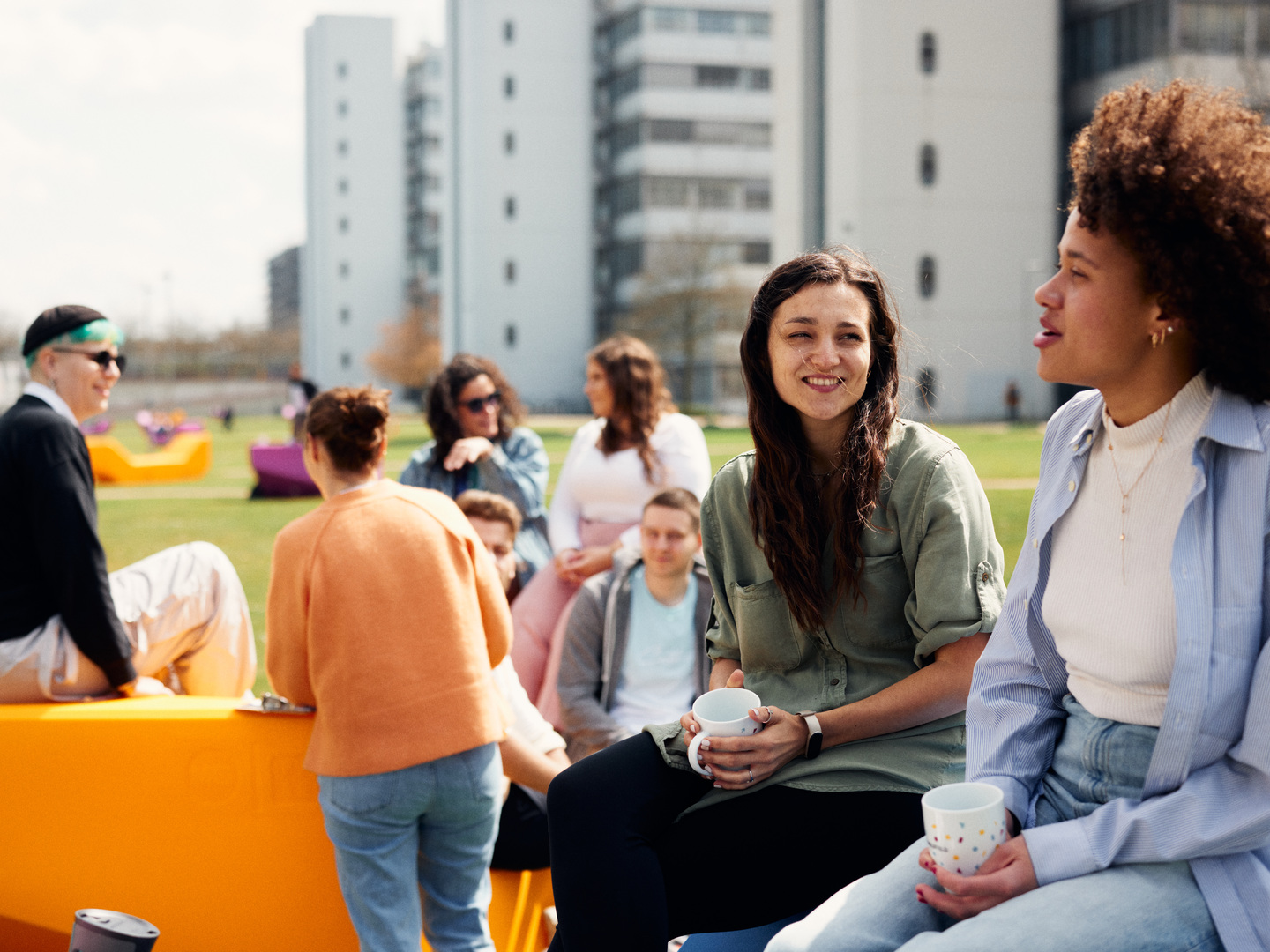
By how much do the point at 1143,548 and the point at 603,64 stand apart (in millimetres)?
71434

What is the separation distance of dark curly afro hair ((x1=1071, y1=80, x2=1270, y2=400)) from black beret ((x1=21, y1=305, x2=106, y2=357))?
3.43m

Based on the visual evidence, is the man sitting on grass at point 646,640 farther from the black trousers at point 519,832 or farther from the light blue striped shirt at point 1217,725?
the light blue striped shirt at point 1217,725

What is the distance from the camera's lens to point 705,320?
181 feet

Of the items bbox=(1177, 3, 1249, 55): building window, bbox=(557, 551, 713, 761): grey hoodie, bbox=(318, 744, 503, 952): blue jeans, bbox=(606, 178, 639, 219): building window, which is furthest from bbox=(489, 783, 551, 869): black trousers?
bbox=(606, 178, 639, 219): building window

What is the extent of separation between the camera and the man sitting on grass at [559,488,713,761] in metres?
4.28

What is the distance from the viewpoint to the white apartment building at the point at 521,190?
6569 cm

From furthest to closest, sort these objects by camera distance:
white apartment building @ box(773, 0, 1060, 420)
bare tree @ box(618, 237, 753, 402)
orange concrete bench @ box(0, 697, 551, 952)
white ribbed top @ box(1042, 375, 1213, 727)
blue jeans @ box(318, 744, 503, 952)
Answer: bare tree @ box(618, 237, 753, 402) < white apartment building @ box(773, 0, 1060, 420) < orange concrete bench @ box(0, 697, 551, 952) < blue jeans @ box(318, 744, 503, 952) < white ribbed top @ box(1042, 375, 1213, 727)

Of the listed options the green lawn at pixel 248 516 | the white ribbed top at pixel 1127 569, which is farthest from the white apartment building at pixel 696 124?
the white ribbed top at pixel 1127 569

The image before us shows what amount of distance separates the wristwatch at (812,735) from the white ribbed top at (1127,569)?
1.65 ft

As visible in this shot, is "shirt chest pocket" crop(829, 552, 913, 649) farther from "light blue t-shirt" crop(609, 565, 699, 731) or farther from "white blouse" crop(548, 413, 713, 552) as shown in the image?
"white blouse" crop(548, 413, 713, 552)

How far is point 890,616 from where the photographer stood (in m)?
2.41

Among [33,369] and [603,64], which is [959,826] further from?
[603,64]

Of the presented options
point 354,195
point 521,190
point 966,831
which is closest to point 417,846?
point 966,831

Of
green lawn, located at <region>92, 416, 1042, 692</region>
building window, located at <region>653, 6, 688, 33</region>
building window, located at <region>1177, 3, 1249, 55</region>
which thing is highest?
building window, located at <region>653, 6, 688, 33</region>
